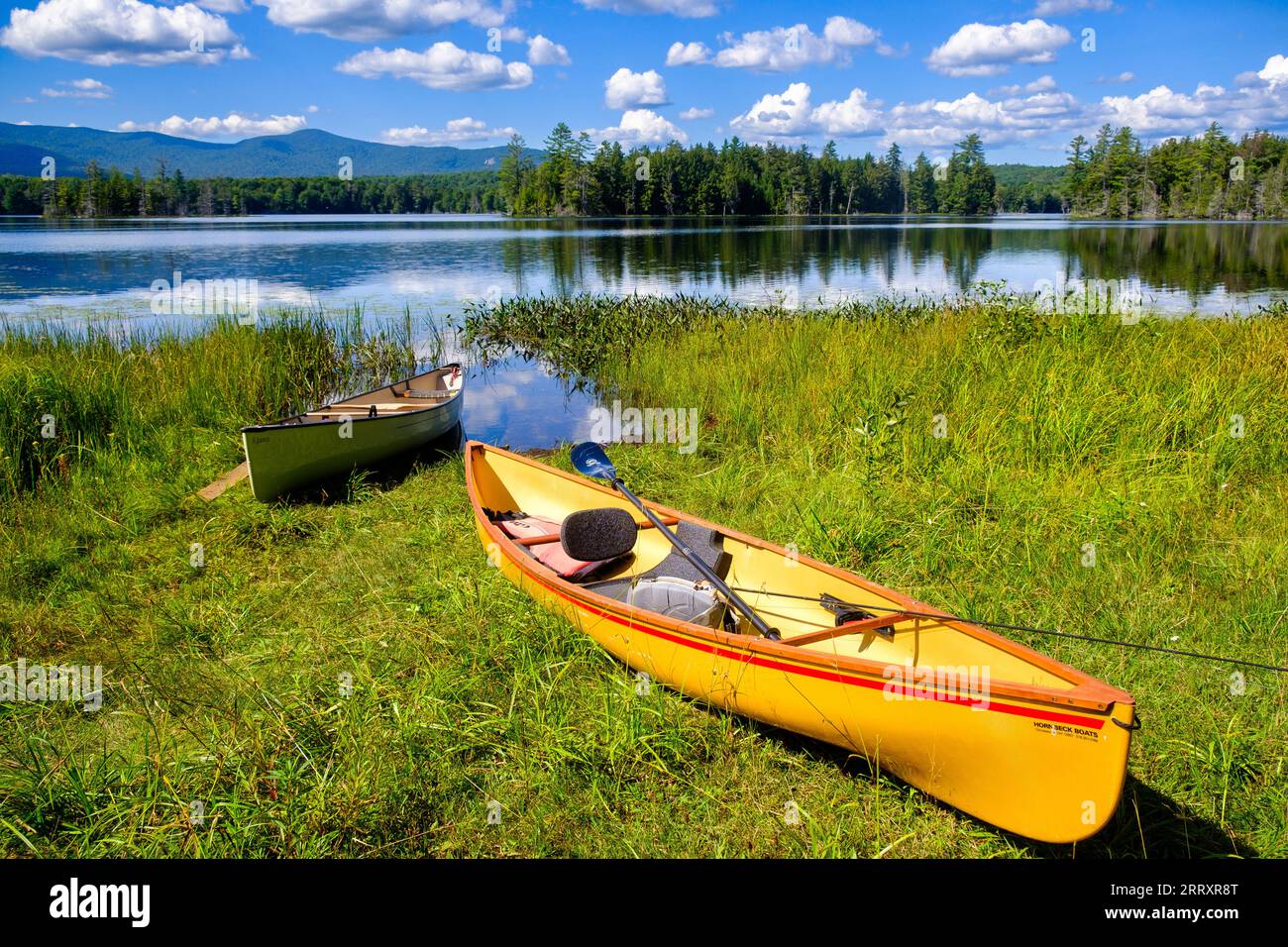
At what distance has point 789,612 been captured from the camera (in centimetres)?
489

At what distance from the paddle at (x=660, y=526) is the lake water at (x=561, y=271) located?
14.9 feet

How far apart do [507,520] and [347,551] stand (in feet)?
4.51

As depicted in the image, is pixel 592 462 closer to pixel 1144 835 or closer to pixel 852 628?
pixel 852 628

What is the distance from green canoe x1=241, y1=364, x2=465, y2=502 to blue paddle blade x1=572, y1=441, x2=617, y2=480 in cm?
270

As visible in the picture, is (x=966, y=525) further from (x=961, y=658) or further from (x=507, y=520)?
(x=507, y=520)

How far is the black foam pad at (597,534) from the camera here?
18.4ft
